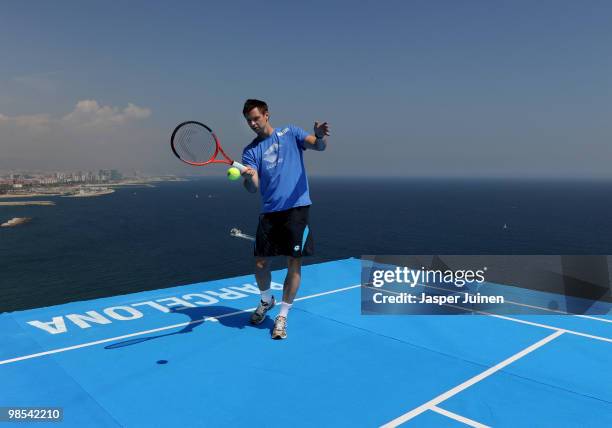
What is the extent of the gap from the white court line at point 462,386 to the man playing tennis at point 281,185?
7.58ft

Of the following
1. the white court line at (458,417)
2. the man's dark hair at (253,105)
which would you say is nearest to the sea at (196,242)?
the man's dark hair at (253,105)

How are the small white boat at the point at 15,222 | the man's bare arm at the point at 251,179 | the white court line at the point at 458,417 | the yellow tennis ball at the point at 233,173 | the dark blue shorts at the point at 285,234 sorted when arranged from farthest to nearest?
the small white boat at the point at 15,222
the dark blue shorts at the point at 285,234
the man's bare arm at the point at 251,179
the yellow tennis ball at the point at 233,173
the white court line at the point at 458,417

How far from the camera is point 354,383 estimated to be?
416 centimetres

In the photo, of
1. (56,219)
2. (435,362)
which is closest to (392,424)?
(435,362)

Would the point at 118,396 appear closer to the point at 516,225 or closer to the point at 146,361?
the point at 146,361

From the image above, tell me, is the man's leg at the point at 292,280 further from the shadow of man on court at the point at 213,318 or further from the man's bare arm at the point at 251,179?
the man's bare arm at the point at 251,179

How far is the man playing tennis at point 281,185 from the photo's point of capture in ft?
18.5

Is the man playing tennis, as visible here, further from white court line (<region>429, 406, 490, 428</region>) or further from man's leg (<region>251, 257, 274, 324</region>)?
white court line (<region>429, 406, 490, 428</region>)

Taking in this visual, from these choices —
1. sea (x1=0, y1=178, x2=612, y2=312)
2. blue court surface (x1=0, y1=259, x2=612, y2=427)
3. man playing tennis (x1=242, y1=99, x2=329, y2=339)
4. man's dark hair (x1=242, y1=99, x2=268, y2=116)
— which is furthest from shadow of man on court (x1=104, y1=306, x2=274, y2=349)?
sea (x1=0, y1=178, x2=612, y2=312)

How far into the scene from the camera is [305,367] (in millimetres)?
4512

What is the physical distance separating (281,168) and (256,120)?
0.73 metres

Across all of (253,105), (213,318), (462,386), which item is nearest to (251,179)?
(253,105)

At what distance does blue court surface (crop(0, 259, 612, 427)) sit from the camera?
3.58 m

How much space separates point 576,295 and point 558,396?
431 centimetres
